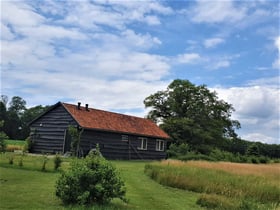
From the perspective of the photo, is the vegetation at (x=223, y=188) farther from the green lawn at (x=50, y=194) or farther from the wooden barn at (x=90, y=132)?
the wooden barn at (x=90, y=132)

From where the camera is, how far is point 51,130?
3041 centimetres

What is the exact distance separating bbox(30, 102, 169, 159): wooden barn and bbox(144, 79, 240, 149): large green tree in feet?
55.0

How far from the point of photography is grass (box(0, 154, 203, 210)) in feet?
30.9

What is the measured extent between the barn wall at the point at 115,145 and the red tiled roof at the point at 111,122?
1.87ft

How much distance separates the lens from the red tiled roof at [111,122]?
29234 mm

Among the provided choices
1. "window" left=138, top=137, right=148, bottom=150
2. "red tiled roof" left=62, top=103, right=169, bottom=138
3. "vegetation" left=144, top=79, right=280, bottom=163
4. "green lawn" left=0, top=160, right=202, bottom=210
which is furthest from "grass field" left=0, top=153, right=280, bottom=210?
"vegetation" left=144, top=79, right=280, bottom=163

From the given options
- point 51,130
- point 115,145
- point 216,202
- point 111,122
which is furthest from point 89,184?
point 111,122

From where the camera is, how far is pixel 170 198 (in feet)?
40.0

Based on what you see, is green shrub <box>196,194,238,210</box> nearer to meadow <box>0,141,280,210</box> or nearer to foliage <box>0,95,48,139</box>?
meadow <box>0,141,280,210</box>

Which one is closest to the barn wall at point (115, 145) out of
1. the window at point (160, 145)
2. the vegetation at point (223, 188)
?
the window at point (160, 145)

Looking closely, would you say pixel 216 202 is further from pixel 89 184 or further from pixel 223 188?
pixel 89 184

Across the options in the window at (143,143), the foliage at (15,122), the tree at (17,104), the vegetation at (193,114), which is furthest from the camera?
the tree at (17,104)

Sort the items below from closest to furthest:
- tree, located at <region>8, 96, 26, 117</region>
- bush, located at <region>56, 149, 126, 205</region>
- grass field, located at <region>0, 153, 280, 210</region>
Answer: bush, located at <region>56, 149, 126, 205</region> < grass field, located at <region>0, 153, 280, 210</region> < tree, located at <region>8, 96, 26, 117</region>

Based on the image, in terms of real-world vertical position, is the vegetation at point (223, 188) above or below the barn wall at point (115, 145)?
below
